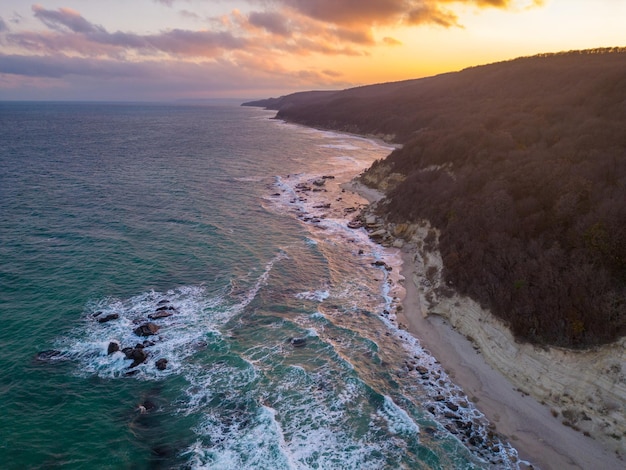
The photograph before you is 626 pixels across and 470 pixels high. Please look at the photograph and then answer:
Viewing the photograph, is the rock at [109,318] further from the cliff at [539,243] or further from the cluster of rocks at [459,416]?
the cliff at [539,243]

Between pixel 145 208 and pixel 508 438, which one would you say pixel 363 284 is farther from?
pixel 145 208

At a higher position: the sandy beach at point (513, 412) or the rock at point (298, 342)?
the sandy beach at point (513, 412)

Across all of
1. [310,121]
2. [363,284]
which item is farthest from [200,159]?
[310,121]

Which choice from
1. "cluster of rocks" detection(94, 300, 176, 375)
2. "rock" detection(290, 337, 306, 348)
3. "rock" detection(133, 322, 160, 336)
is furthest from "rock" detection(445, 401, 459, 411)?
"rock" detection(133, 322, 160, 336)

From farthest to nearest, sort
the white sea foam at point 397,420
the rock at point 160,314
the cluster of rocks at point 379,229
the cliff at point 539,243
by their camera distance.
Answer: the cluster of rocks at point 379,229, the rock at point 160,314, the cliff at point 539,243, the white sea foam at point 397,420

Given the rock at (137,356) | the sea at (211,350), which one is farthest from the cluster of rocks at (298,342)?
the rock at (137,356)

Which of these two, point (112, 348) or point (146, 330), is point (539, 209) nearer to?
point (146, 330)

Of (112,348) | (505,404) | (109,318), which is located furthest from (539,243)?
(109,318)
